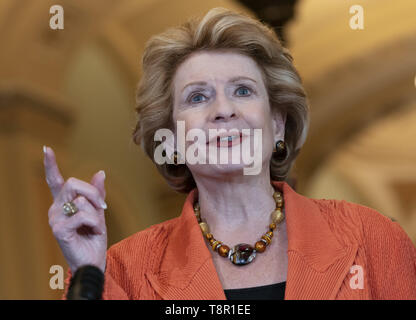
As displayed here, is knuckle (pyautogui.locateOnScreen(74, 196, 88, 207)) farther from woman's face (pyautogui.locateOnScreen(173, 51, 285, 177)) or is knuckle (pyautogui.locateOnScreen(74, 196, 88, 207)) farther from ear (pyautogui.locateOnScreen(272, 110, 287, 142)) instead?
ear (pyautogui.locateOnScreen(272, 110, 287, 142))

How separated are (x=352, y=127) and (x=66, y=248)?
648cm

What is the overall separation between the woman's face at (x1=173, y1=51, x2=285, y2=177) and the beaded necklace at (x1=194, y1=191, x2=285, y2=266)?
14 cm

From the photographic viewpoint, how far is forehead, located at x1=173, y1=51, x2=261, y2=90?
6.56 feet

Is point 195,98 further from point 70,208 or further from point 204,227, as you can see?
point 70,208

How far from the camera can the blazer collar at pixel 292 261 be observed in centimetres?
174

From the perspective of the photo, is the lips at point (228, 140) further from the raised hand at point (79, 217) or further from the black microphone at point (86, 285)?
the black microphone at point (86, 285)

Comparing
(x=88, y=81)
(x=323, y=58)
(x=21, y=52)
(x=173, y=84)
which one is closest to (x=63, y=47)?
(x=21, y=52)

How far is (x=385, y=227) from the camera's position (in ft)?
6.11

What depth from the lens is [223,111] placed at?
190 centimetres

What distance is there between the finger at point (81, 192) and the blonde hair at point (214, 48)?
605mm

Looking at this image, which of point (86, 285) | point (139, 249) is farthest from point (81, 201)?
point (139, 249)

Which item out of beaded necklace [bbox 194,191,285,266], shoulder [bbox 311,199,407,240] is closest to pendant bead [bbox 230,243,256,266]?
beaded necklace [bbox 194,191,285,266]

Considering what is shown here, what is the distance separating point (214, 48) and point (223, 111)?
0.77 ft
